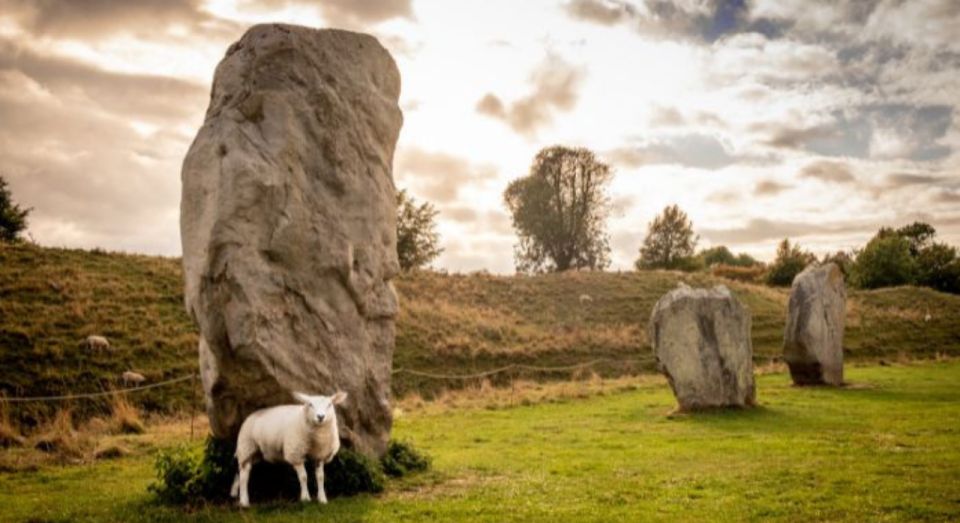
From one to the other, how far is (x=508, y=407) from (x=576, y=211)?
50.6 meters

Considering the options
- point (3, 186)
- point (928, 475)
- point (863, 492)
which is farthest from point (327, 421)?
point (3, 186)

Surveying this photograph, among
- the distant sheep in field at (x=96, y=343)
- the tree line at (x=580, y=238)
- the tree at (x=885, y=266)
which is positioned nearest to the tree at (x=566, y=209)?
the tree line at (x=580, y=238)

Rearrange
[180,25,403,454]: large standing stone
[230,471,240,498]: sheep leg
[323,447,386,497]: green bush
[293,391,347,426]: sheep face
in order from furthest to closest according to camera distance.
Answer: [323,447,386,497]: green bush → [230,471,240,498]: sheep leg → [180,25,403,454]: large standing stone → [293,391,347,426]: sheep face

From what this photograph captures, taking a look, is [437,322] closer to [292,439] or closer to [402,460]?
[402,460]

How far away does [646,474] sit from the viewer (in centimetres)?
1328

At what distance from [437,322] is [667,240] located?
49310mm

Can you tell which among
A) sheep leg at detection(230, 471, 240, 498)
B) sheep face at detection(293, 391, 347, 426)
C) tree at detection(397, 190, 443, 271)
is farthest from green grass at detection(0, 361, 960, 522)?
tree at detection(397, 190, 443, 271)

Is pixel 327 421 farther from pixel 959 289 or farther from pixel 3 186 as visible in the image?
pixel 959 289

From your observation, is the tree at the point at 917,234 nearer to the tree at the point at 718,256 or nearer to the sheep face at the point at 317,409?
the tree at the point at 718,256

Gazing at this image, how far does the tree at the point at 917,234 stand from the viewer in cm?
8994

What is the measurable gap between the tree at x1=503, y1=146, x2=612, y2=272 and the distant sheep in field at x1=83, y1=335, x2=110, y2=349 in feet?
163

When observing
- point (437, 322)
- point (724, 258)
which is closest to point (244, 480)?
point (437, 322)

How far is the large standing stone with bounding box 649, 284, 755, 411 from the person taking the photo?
71.4 feet

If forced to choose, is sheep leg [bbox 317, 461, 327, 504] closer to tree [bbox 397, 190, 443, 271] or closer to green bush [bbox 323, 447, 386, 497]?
green bush [bbox 323, 447, 386, 497]
